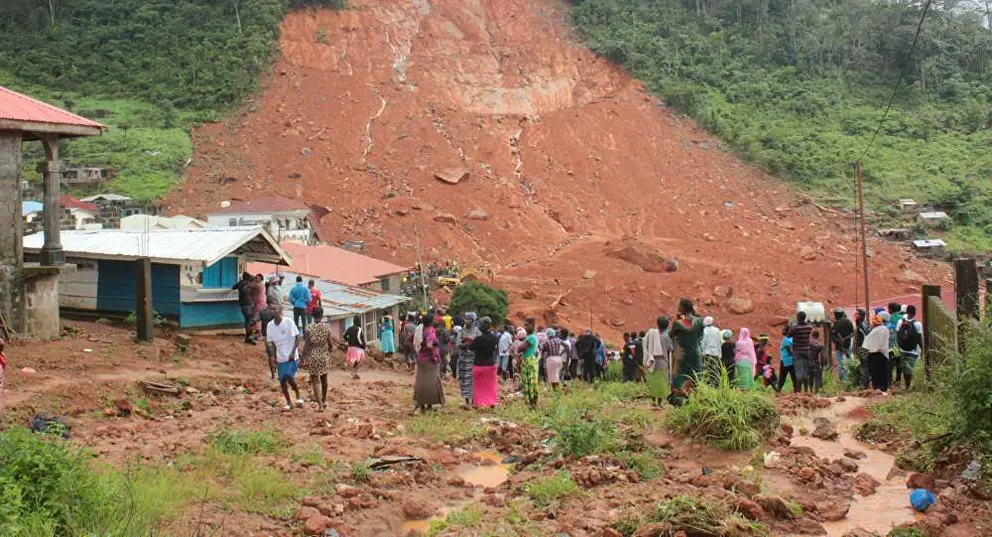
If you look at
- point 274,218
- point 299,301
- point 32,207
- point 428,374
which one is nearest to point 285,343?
point 428,374

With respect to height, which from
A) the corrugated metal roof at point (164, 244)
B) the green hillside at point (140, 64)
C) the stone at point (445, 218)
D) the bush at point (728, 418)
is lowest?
the bush at point (728, 418)

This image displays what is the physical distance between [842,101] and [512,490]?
51.7 meters

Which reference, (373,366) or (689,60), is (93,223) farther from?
(689,60)

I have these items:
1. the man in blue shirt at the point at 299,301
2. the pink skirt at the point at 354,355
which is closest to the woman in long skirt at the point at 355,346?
the pink skirt at the point at 354,355

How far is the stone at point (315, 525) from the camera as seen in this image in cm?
710

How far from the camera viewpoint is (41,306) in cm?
1425

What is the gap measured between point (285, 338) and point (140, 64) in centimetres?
4142

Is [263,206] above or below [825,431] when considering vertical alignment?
above

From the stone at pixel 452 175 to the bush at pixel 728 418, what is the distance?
33.0 meters

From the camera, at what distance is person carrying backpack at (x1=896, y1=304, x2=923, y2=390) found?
12477 millimetres

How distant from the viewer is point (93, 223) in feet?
108

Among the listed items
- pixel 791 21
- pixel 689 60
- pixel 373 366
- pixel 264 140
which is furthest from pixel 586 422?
pixel 791 21

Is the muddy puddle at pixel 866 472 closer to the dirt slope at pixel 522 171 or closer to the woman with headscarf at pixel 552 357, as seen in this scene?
the woman with headscarf at pixel 552 357

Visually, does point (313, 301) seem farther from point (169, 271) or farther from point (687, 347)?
point (687, 347)
